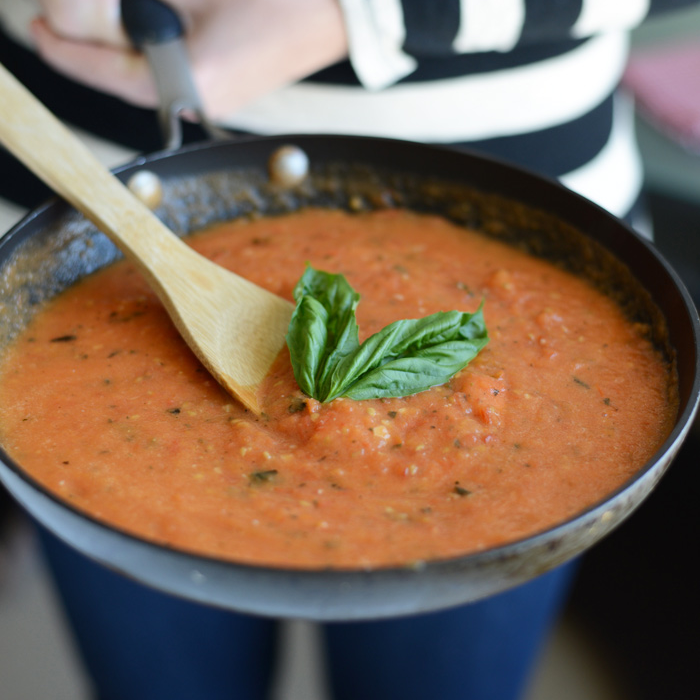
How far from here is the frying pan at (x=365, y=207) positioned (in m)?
0.69

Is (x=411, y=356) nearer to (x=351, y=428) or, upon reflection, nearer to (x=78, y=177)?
(x=351, y=428)

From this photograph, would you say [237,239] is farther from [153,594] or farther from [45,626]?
[45,626]

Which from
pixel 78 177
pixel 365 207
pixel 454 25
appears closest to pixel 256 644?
pixel 365 207

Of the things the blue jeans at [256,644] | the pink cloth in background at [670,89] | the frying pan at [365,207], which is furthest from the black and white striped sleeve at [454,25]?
the pink cloth in background at [670,89]

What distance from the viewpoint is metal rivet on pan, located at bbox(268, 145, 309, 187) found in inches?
50.8

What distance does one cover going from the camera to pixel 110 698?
1886mm

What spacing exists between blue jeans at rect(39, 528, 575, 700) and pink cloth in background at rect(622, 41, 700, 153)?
4.93 ft

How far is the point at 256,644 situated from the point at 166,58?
1.28 meters

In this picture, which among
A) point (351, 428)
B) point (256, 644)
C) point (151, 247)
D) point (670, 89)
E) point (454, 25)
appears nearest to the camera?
point (351, 428)

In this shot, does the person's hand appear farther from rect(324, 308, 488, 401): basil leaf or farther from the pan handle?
rect(324, 308, 488, 401): basil leaf

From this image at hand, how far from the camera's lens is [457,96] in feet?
4.45

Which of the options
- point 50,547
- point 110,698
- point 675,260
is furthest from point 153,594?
point 675,260

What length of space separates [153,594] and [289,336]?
849 mm

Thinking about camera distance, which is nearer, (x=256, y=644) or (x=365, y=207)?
(x=365, y=207)
